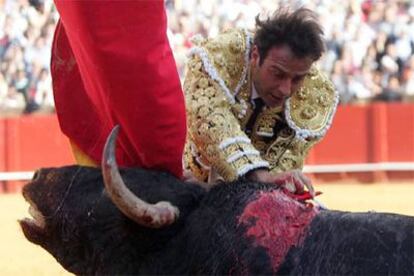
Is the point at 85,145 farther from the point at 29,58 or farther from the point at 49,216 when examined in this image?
the point at 29,58

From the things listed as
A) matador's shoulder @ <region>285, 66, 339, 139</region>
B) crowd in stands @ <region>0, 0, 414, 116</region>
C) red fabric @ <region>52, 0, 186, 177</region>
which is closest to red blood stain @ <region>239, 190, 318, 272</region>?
red fabric @ <region>52, 0, 186, 177</region>

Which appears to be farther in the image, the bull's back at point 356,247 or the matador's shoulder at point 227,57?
the matador's shoulder at point 227,57

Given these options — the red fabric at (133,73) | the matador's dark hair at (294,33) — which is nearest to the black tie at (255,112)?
the matador's dark hair at (294,33)

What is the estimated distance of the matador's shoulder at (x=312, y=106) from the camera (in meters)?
3.35

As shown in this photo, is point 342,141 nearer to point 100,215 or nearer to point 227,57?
point 227,57

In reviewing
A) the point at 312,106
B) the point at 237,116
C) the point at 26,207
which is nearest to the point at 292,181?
the point at 237,116

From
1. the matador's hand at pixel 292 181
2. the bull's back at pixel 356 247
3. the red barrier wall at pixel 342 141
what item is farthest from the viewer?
the red barrier wall at pixel 342 141

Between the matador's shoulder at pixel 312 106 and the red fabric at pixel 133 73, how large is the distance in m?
0.73

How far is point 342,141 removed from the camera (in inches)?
491

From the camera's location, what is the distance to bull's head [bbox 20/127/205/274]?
2.44m

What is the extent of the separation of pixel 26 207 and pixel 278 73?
7259 millimetres

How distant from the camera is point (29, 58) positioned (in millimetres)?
11547

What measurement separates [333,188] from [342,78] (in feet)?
4.24

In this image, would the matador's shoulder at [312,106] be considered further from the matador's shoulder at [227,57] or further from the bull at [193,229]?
the bull at [193,229]
